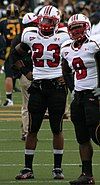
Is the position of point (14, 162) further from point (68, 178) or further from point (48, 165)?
point (68, 178)

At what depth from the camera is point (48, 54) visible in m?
10.2

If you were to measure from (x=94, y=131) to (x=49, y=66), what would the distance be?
1.26 metres

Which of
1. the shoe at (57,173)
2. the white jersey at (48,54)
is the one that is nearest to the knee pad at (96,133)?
the shoe at (57,173)

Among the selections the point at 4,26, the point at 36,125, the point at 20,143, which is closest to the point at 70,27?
the point at 36,125

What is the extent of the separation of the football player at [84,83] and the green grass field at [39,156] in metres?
0.41

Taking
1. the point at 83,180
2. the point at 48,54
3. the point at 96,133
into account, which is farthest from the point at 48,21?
the point at 83,180

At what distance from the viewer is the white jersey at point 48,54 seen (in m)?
10.2

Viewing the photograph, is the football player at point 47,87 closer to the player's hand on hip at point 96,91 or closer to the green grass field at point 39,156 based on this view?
the green grass field at point 39,156

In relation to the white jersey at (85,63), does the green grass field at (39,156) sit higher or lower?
lower

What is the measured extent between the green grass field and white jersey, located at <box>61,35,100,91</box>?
1.10 metres

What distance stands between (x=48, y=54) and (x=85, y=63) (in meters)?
0.87

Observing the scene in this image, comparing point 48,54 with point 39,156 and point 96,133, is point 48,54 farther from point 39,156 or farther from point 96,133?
point 39,156

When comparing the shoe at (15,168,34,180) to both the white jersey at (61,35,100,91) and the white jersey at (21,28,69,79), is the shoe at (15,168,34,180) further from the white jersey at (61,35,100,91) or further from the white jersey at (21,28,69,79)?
the white jersey at (61,35,100,91)

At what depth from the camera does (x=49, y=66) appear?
10.2m
